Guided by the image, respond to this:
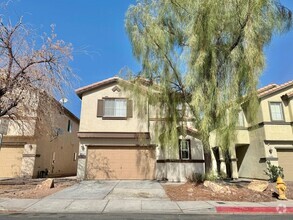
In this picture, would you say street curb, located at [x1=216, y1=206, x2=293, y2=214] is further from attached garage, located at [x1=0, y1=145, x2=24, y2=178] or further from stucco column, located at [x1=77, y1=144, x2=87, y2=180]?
attached garage, located at [x1=0, y1=145, x2=24, y2=178]

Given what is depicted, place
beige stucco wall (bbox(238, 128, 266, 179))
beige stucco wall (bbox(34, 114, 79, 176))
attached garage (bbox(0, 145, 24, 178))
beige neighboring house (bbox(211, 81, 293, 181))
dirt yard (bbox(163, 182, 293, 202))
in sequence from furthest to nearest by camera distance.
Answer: beige stucco wall (bbox(34, 114, 79, 176)) → beige stucco wall (bbox(238, 128, 266, 179)) → beige neighboring house (bbox(211, 81, 293, 181)) → attached garage (bbox(0, 145, 24, 178)) → dirt yard (bbox(163, 182, 293, 202))

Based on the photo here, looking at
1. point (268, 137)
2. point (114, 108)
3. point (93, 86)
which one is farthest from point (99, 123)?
point (268, 137)

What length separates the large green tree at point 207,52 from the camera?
10.4 meters

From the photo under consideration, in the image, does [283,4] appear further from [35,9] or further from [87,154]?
[87,154]

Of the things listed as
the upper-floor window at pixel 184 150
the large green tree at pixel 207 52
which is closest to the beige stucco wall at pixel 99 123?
the upper-floor window at pixel 184 150

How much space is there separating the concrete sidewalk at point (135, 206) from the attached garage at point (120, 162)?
261 inches

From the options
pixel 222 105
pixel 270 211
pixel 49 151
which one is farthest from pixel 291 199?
pixel 49 151

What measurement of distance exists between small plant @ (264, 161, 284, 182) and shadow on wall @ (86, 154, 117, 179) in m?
10.3

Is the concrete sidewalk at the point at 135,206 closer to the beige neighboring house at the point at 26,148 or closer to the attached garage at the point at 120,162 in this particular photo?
the attached garage at the point at 120,162

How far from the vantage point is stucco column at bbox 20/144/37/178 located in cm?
1666

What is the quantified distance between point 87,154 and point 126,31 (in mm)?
8443

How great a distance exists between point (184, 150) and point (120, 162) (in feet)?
14.4

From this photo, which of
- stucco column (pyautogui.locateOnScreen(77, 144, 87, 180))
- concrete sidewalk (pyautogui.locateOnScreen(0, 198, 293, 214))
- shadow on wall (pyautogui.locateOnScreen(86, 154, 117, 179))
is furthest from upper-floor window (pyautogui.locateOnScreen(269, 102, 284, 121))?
stucco column (pyautogui.locateOnScreen(77, 144, 87, 180))

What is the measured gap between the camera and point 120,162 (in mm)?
16141
